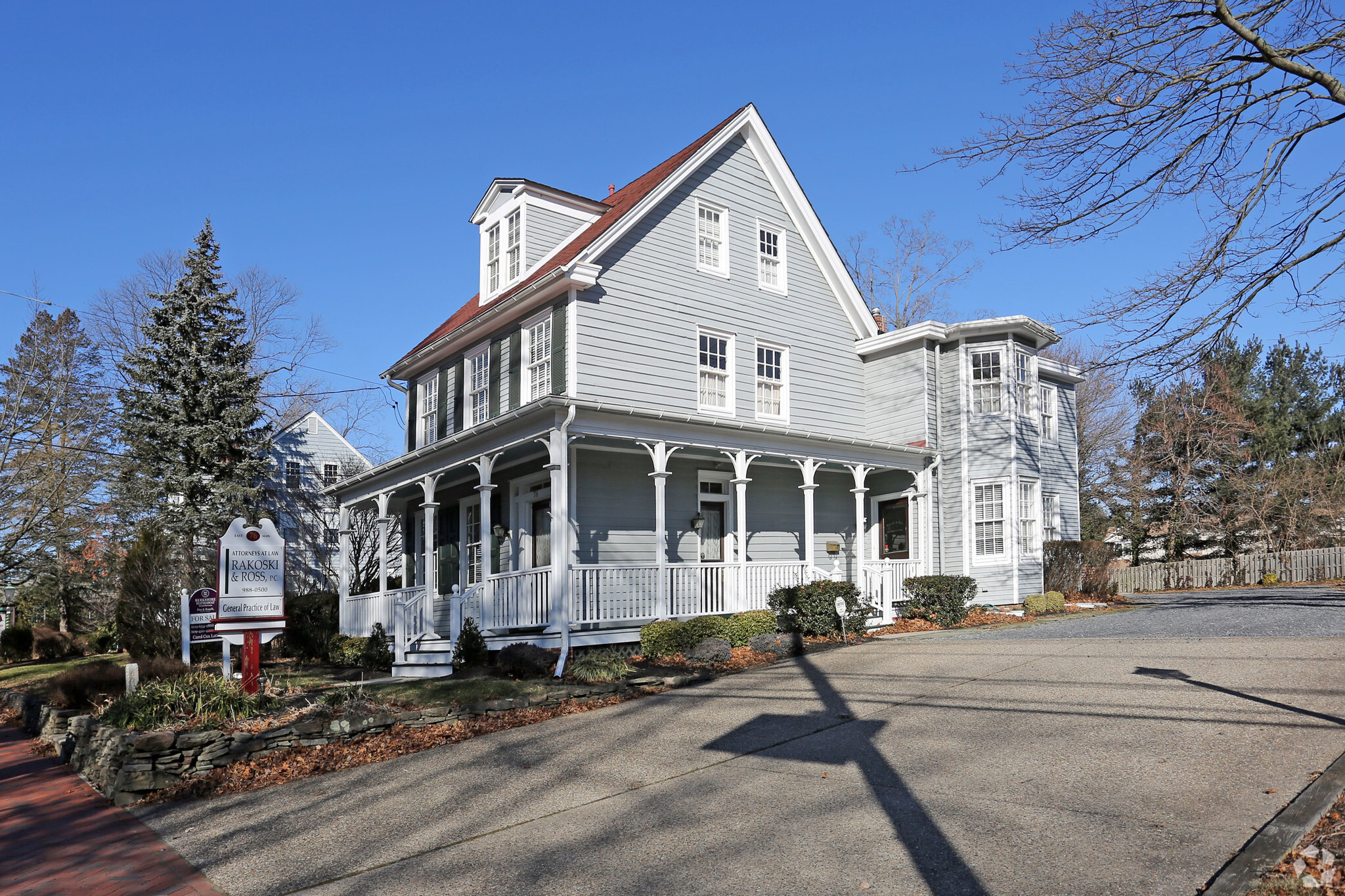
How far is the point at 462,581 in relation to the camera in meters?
19.9

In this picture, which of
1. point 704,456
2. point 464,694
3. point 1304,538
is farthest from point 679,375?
point 1304,538

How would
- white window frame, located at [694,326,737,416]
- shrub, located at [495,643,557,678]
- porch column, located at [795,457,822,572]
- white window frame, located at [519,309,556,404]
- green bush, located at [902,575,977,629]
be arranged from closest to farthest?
shrub, located at [495,643,557,678] < porch column, located at [795,457,822,572] < white window frame, located at [519,309,556,404] < green bush, located at [902,575,977,629] < white window frame, located at [694,326,737,416]

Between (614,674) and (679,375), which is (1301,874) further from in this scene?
(679,375)

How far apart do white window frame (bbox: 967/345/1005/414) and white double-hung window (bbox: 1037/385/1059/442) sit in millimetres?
2435

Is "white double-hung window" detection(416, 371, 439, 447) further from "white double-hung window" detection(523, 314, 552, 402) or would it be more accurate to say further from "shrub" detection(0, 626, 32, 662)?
"shrub" detection(0, 626, 32, 662)

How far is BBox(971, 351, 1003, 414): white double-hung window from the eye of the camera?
19.6 m

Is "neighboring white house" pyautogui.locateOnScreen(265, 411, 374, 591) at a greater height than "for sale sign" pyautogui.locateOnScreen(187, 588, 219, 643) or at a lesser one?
greater

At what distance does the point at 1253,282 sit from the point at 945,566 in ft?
40.0

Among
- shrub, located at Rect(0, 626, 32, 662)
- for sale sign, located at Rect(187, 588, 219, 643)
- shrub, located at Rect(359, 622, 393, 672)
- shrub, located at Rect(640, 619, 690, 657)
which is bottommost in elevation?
shrub, located at Rect(0, 626, 32, 662)

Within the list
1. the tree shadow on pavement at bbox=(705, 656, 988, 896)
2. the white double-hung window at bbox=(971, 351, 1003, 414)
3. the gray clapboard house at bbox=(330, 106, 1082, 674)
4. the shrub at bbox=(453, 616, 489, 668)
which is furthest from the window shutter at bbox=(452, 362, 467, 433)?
the white double-hung window at bbox=(971, 351, 1003, 414)

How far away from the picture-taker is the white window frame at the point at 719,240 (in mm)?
18172

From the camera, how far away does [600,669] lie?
1226 centimetres

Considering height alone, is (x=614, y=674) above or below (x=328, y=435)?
below

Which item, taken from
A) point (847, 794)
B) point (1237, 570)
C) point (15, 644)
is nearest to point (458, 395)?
point (847, 794)
